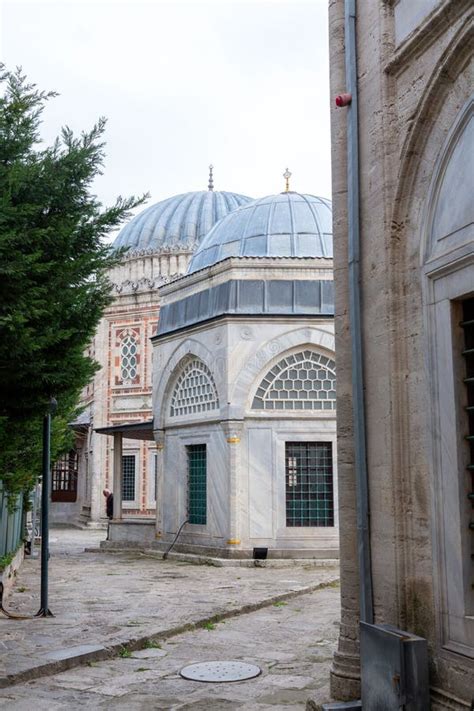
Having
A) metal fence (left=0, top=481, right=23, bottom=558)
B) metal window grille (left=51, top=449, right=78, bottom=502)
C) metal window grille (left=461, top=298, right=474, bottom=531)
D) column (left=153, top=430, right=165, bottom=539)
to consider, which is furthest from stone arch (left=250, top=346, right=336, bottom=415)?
metal window grille (left=51, top=449, right=78, bottom=502)

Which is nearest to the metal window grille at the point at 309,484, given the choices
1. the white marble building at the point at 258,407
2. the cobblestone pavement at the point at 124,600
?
the white marble building at the point at 258,407

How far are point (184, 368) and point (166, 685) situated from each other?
12939 millimetres

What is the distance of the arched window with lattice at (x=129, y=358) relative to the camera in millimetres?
32562

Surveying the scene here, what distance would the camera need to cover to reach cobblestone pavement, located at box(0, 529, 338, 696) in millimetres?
7891

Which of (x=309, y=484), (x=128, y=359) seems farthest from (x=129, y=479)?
(x=309, y=484)

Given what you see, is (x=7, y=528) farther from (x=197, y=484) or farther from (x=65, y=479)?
(x=65, y=479)

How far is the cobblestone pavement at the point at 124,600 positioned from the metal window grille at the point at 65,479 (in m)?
17.3

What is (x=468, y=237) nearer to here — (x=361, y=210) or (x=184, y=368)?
(x=361, y=210)

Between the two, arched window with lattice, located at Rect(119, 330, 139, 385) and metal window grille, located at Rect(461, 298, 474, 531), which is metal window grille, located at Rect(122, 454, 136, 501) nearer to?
arched window with lattice, located at Rect(119, 330, 139, 385)

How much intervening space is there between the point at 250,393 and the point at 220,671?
10.5 meters

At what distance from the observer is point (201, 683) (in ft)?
22.3

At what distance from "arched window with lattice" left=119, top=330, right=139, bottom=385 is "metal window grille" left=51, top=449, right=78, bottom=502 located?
18.0 feet

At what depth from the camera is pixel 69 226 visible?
6902mm

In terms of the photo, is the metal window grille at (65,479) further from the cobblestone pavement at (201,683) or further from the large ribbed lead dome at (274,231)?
the cobblestone pavement at (201,683)
